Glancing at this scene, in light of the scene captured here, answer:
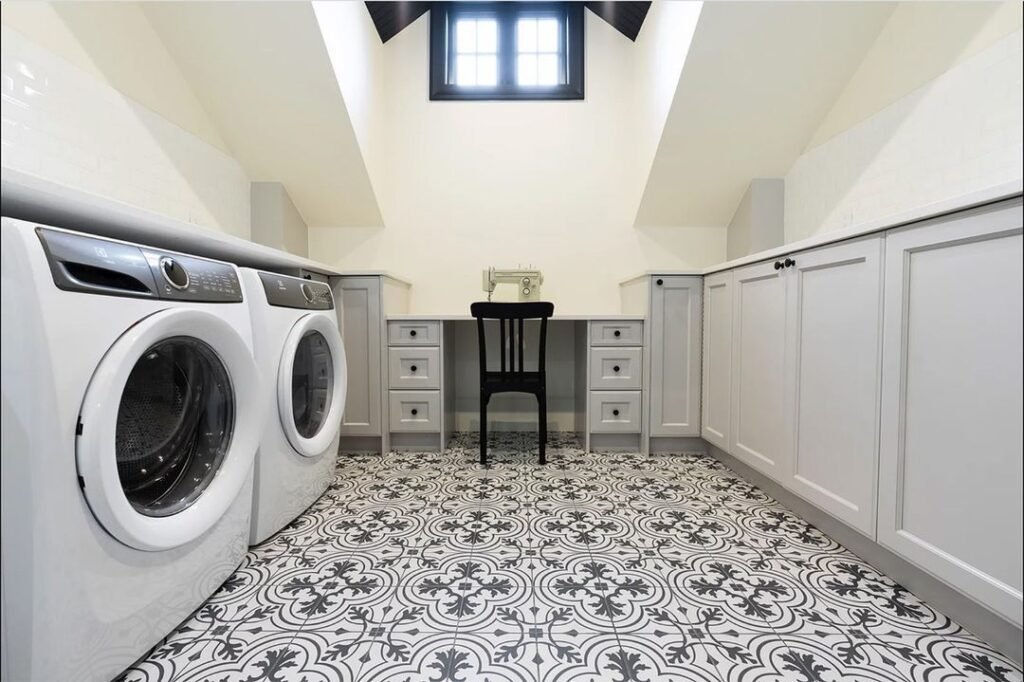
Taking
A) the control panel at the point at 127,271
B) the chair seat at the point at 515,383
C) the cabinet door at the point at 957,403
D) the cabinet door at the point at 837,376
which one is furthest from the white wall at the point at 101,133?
the cabinet door at the point at 837,376

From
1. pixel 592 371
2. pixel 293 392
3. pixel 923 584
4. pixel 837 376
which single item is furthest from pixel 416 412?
pixel 923 584

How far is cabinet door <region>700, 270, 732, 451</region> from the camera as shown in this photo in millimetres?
1964

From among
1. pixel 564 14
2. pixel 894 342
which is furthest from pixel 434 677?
pixel 564 14

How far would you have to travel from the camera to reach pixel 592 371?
229cm


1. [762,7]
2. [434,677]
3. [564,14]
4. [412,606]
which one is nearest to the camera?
[434,677]

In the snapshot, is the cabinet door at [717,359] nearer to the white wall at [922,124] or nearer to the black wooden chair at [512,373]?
the white wall at [922,124]

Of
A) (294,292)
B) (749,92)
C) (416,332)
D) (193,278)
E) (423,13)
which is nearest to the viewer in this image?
(193,278)

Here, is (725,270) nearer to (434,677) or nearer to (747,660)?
(747,660)

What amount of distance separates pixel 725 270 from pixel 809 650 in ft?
4.95

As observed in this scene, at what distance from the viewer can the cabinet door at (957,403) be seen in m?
0.84

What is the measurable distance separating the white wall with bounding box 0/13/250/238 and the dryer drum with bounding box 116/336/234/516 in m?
0.37

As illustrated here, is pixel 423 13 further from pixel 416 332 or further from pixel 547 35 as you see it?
pixel 416 332

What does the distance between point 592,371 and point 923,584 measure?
1.43 m

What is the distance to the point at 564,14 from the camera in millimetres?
2846
